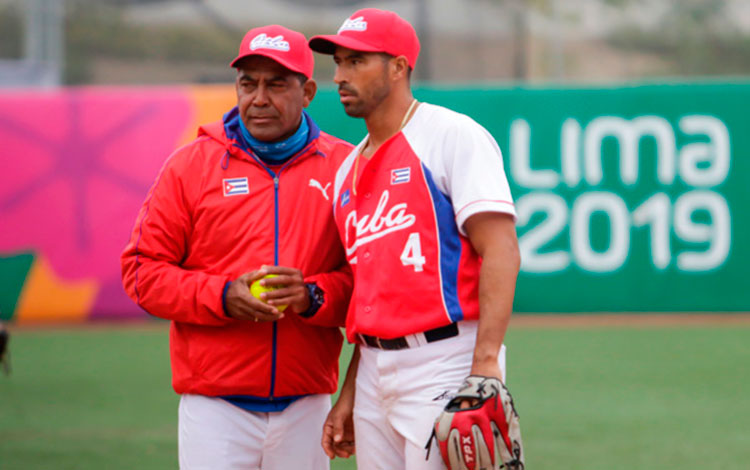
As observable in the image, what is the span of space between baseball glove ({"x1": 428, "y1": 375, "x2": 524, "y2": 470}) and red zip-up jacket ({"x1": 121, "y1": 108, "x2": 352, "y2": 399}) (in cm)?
75

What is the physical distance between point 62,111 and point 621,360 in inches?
272

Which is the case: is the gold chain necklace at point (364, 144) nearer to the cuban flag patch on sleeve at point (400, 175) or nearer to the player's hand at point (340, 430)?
the cuban flag patch on sleeve at point (400, 175)

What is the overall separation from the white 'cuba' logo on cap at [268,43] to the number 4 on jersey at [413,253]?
90cm

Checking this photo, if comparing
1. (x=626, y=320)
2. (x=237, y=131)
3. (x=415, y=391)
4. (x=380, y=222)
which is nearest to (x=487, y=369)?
(x=415, y=391)

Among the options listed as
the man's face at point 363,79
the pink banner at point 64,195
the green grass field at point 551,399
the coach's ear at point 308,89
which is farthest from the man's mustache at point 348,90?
the pink banner at point 64,195

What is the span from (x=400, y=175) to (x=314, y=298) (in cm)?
58

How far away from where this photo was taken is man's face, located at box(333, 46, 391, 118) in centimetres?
333

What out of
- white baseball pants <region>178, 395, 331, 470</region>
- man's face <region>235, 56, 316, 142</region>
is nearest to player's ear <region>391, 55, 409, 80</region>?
man's face <region>235, 56, 316, 142</region>

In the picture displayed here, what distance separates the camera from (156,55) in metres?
20.7

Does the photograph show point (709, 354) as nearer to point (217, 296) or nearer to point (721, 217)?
point (721, 217)

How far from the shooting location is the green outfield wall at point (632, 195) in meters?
11.7

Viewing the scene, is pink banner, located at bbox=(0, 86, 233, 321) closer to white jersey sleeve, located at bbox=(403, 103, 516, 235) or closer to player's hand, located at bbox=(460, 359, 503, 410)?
white jersey sleeve, located at bbox=(403, 103, 516, 235)

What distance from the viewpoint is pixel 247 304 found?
3494 mm

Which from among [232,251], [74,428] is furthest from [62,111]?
[232,251]
